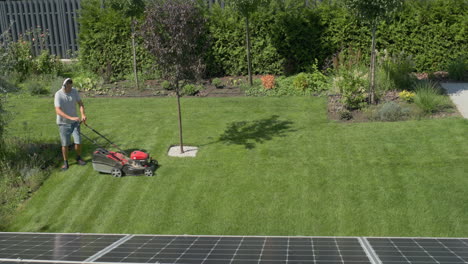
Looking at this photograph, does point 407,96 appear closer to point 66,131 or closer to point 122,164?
point 122,164

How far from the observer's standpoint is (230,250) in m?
5.30

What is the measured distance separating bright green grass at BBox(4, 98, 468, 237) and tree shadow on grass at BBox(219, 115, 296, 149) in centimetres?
2

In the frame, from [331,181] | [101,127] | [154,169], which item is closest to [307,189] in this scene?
[331,181]

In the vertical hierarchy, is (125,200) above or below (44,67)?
below

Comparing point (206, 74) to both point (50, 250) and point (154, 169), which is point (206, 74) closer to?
point (154, 169)

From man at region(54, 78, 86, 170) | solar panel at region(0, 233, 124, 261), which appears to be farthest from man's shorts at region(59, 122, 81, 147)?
solar panel at region(0, 233, 124, 261)

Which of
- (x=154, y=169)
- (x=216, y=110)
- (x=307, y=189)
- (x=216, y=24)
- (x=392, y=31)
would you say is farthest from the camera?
(x=216, y=24)

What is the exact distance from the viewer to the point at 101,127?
12.0 metres

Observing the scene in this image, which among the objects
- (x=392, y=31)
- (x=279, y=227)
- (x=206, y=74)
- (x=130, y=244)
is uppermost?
(x=392, y=31)

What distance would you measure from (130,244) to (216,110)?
7.43 meters

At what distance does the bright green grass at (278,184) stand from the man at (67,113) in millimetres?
584

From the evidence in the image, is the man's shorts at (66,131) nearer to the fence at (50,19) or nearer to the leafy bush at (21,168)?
the leafy bush at (21,168)

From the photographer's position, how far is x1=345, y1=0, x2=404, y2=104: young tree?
11672mm

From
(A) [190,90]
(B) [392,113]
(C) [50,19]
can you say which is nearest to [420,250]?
(B) [392,113]
